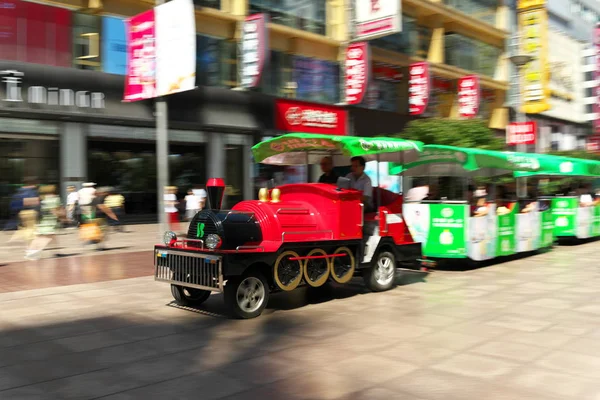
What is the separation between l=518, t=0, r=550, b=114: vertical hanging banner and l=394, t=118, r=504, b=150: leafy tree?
26.9 ft

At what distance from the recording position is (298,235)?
751cm

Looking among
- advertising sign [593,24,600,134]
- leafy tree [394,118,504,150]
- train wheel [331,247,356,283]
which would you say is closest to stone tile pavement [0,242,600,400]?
train wheel [331,247,356,283]

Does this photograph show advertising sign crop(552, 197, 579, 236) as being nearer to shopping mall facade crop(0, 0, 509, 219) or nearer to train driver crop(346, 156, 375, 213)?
train driver crop(346, 156, 375, 213)

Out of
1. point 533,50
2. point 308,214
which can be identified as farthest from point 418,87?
point 308,214

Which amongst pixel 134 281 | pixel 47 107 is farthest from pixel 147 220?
pixel 134 281

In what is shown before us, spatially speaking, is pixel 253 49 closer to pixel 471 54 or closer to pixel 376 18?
pixel 376 18

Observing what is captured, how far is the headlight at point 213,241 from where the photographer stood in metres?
6.71

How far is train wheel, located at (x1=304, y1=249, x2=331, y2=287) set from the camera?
25.1 feet

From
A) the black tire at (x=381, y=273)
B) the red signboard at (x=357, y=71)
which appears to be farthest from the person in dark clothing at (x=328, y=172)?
the red signboard at (x=357, y=71)

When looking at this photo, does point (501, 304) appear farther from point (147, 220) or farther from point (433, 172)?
point (147, 220)

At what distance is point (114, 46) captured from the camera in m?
19.3

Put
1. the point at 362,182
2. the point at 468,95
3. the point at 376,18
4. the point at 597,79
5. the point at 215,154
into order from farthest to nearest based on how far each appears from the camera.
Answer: the point at 597,79 < the point at 468,95 < the point at 215,154 < the point at 376,18 < the point at 362,182

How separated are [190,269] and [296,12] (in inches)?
782

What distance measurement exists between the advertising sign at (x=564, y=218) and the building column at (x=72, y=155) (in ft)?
49.7
